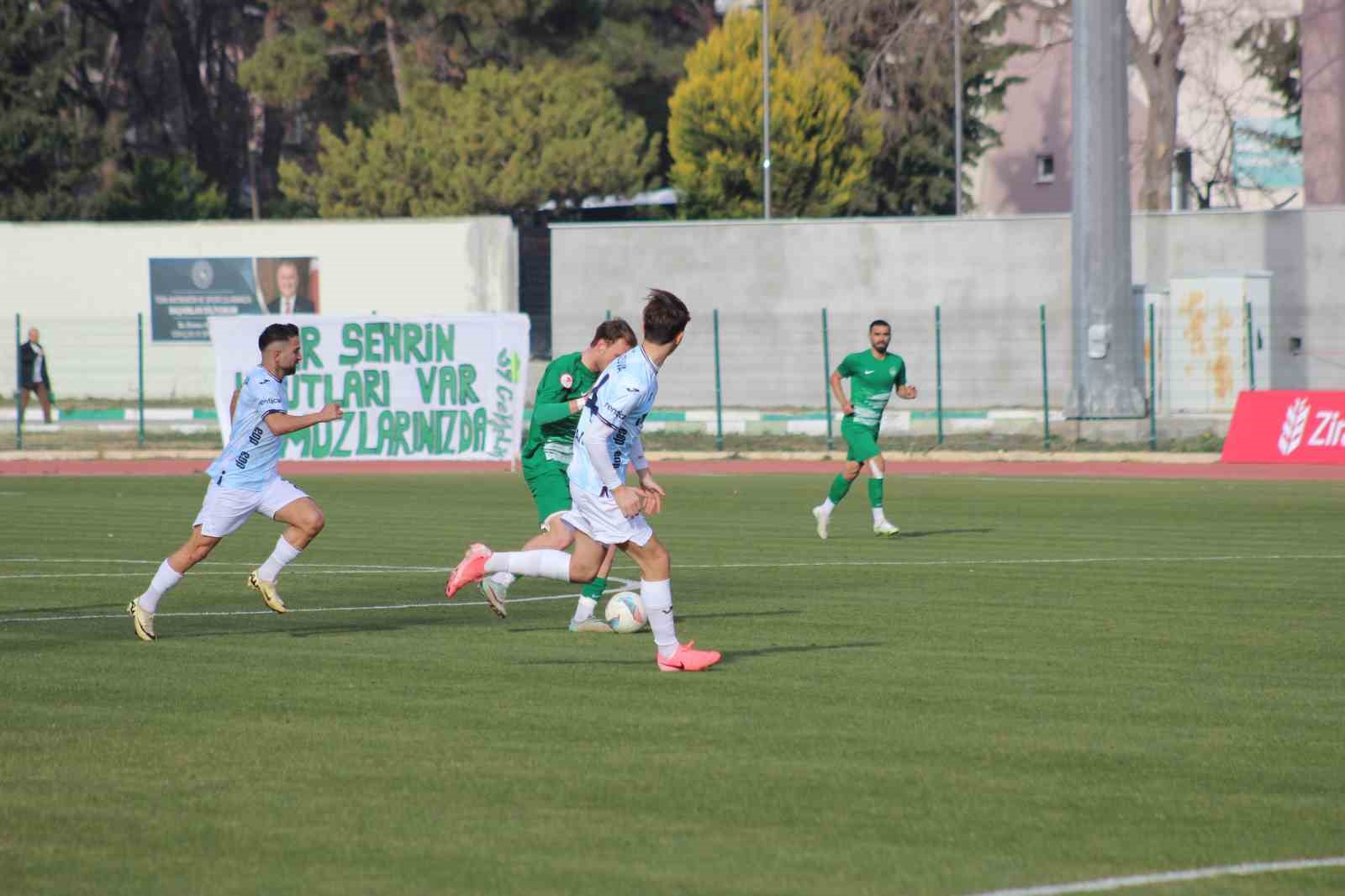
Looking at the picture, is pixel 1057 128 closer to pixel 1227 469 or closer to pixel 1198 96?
pixel 1198 96

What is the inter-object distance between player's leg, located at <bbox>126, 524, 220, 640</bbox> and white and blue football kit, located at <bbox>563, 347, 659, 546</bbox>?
2532 mm

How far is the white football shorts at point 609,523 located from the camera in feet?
32.9

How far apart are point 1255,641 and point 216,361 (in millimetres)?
21378

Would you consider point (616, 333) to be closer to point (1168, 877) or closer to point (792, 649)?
point (792, 649)

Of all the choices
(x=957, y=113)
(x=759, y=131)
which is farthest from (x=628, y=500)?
(x=759, y=131)

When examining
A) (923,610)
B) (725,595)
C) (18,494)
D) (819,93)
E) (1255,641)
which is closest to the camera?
(1255,641)

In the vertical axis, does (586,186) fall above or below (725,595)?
above

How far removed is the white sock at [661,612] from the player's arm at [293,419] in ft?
7.08

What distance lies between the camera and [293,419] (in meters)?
11.4

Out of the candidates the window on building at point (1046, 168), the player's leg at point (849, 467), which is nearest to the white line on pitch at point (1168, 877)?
the player's leg at point (849, 467)

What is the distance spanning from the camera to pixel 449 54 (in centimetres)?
6406

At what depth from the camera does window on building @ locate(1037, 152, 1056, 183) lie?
211 feet

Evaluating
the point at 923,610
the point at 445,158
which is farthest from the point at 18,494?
the point at 445,158

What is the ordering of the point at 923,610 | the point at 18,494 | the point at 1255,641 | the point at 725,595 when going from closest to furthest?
the point at 1255,641 < the point at 923,610 < the point at 725,595 < the point at 18,494
